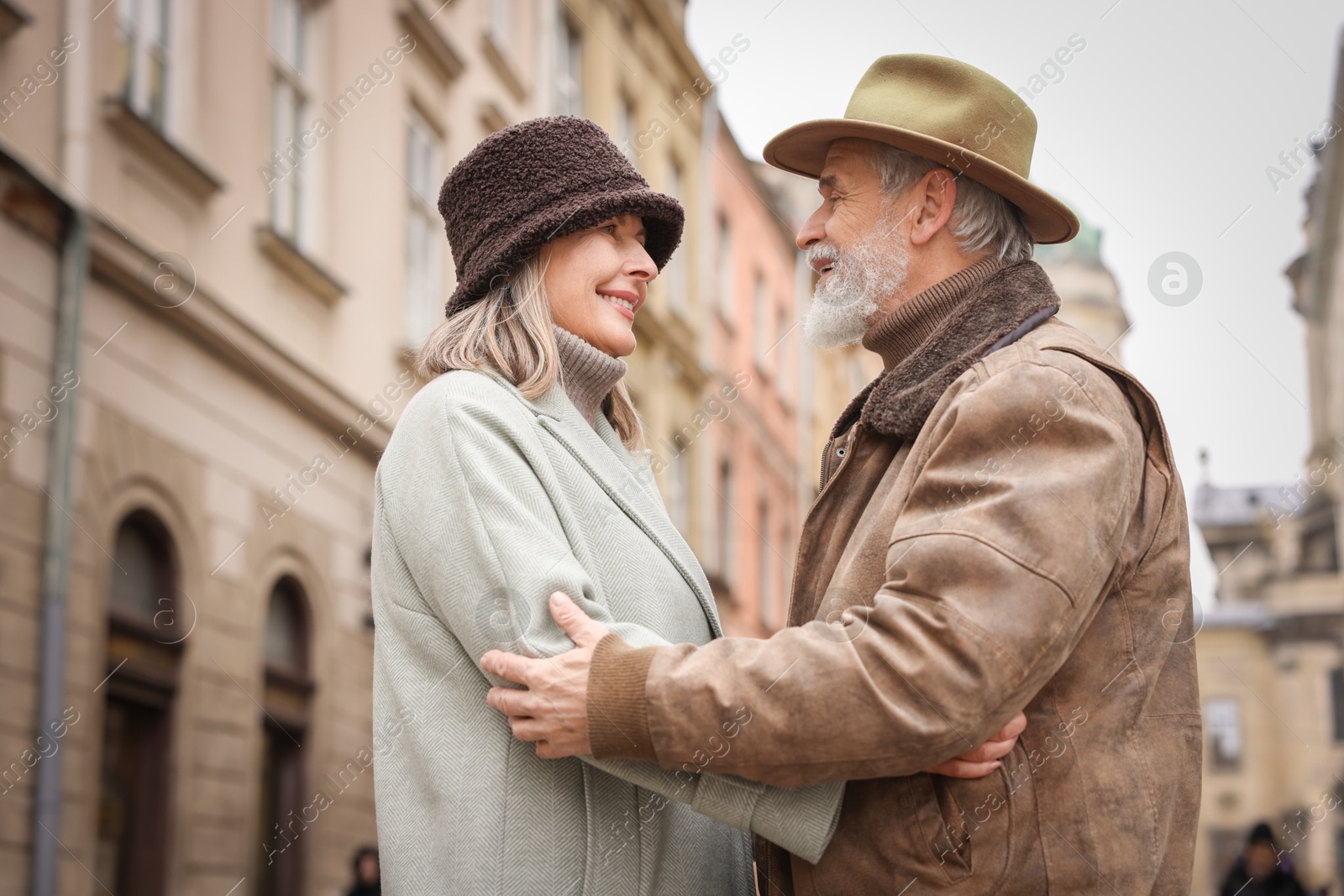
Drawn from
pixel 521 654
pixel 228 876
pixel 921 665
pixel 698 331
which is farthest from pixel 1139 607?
pixel 698 331

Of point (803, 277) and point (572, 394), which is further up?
point (803, 277)

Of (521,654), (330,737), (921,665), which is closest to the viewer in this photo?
(921,665)

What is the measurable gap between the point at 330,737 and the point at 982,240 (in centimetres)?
857

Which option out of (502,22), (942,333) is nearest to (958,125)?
(942,333)

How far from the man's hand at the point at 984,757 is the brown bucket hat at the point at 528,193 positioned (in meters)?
1.23

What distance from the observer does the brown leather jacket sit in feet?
7.30

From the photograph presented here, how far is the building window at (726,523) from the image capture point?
21438mm

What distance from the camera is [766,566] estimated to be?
24984 mm

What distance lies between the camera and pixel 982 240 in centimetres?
296

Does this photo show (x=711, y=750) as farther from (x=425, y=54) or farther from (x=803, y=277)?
(x=803, y=277)

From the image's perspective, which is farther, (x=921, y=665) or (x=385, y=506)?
(x=385, y=506)

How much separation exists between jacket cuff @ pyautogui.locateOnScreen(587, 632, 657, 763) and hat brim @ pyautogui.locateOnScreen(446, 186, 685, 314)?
91 cm

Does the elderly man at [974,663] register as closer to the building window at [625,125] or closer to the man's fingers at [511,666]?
the man's fingers at [511,666]

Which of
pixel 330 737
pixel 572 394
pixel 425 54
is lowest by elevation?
pixel 572 394
